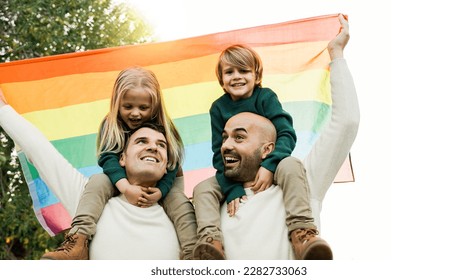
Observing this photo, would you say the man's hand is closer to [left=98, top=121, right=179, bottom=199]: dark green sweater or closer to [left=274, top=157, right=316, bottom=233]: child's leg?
[left=98, top=121, right=179, bottom=199]: dark green sweater

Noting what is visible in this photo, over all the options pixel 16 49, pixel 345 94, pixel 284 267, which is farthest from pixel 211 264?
pixel 16 49

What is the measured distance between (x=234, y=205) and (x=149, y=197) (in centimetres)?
40

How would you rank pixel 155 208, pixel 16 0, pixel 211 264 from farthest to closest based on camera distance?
pixel 16 0, pixel 155 208, pixel 211 264

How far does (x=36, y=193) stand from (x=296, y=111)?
1487mm

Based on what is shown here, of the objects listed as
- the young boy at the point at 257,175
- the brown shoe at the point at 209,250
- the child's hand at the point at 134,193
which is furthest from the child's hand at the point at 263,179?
the child's hand at the point at 134,193

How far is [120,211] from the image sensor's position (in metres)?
3.11

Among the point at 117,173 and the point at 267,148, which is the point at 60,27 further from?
the point at 267,148

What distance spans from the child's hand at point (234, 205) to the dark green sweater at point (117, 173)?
32cm

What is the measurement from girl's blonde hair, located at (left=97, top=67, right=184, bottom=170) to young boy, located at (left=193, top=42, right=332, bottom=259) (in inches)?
8.3

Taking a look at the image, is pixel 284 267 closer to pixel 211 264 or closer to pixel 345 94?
pixel 211 264

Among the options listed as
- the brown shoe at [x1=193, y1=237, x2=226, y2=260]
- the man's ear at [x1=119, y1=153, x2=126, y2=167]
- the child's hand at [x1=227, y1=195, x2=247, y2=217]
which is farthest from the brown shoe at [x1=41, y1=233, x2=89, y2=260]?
the child's hand at [x1=227, y1=195, x2=247, y2=217]

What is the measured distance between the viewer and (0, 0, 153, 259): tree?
283 inches

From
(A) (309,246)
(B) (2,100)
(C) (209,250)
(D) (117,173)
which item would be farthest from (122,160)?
(A) (309,246)

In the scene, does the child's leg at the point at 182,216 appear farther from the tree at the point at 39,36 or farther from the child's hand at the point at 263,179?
the tree at the point at 39,36
